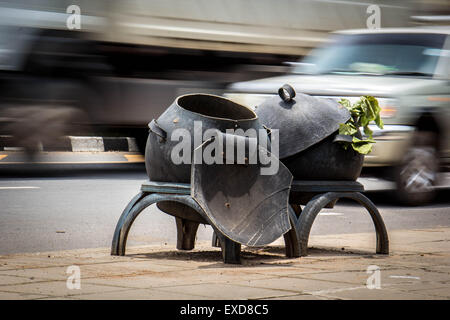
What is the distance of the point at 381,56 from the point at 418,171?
156 cm

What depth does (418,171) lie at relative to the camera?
11.0 metres

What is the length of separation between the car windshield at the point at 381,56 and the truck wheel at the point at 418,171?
0.87 metres

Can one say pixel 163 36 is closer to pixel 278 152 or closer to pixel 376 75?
pixel 376 75

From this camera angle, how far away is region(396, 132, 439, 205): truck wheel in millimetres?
10945

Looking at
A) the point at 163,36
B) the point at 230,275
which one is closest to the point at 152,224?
the point at 230,275

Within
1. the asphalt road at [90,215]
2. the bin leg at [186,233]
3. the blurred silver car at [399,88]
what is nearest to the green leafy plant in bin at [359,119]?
the bin leg at [186,233]

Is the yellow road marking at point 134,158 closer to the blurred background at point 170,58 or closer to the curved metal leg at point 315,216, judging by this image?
the blurred background at point 170,58

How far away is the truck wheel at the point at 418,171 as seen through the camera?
1095 cm

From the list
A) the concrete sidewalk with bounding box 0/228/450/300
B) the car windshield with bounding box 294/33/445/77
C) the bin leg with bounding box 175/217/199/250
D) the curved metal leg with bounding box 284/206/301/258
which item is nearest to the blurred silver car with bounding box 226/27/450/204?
the car windshield with bounding box 294/33/445/77

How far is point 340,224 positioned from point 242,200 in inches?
129

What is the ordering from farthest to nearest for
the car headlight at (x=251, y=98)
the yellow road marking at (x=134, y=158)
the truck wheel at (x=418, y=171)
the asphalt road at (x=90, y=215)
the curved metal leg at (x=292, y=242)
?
1. the yellow road marking at (x=134, y=158)
2. the car headlight at (x=251, y=98)
3. the truck wheel at (x=418, y=171)
4. the asphalt road at (x=90, y=215)
5. the curved metal leg at (x=292, y=242)

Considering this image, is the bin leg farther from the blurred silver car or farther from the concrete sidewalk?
the blurred silver car

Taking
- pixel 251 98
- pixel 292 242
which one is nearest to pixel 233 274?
pixel 292 242

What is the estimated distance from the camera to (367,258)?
6.72 m
